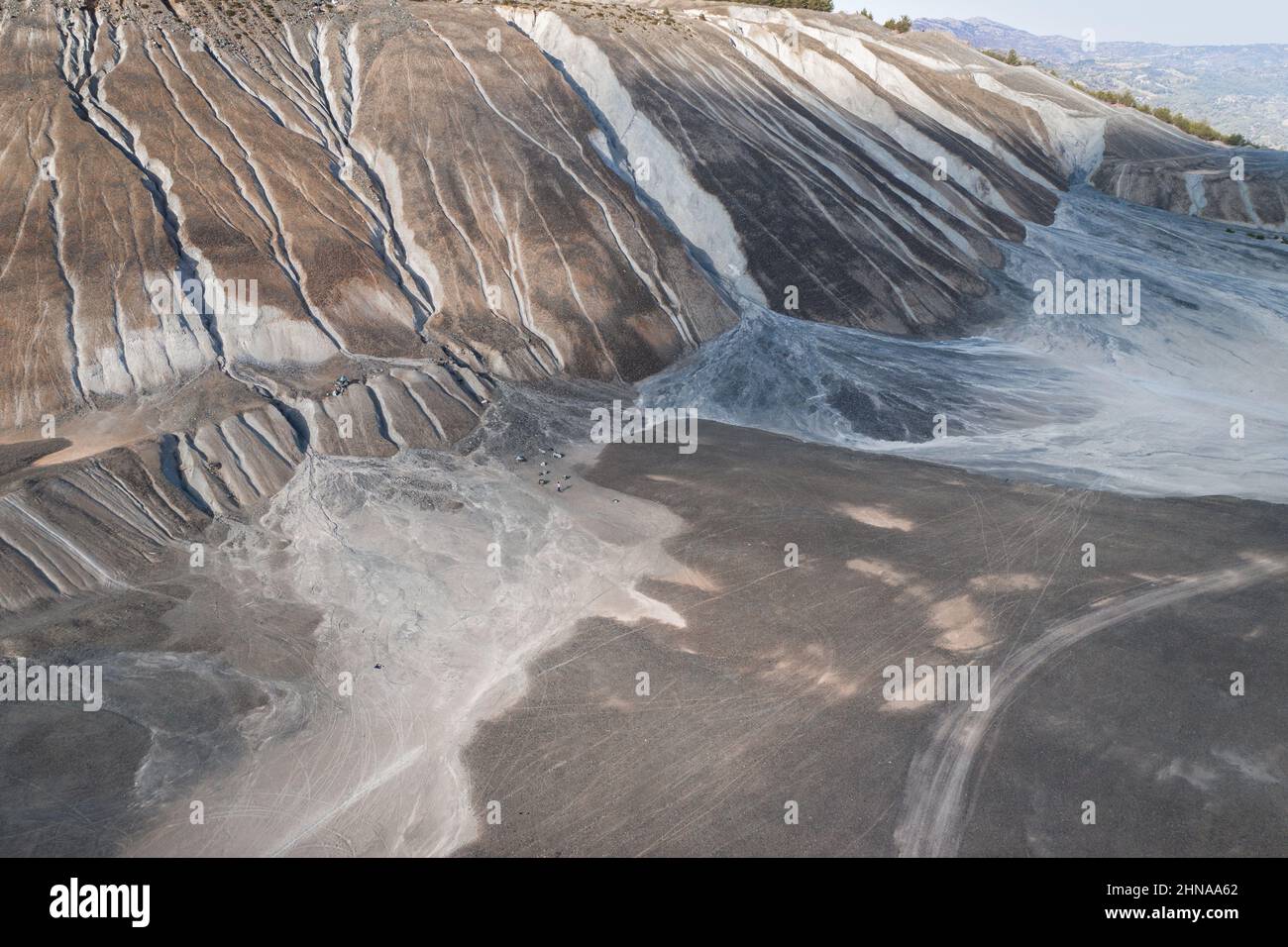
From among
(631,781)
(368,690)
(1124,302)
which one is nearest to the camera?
(631,781)

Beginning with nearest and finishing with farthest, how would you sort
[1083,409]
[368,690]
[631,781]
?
[631,781], [368,690], [1083,409]

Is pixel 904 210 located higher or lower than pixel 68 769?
higher

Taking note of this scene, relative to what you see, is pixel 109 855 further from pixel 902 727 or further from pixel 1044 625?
pixel 1044 625

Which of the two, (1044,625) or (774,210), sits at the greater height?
(774,210)

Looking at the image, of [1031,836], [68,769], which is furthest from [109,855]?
[1031,836]

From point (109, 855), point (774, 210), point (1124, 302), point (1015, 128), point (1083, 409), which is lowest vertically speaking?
point (109, 855)
